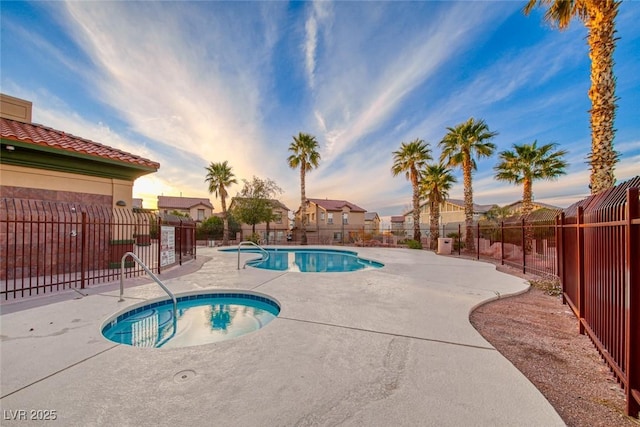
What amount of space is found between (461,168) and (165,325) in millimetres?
17117

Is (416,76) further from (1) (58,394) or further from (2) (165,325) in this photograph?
(1) (58,394)

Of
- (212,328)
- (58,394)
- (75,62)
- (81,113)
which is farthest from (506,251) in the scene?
(81,113)

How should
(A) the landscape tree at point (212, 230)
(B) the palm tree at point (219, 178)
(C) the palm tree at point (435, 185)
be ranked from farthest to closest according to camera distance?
(B) the palm tree at point (219, 178)
(A) the landscape tree at point (212, 230)
(C) the palm tree at point (435, 185)

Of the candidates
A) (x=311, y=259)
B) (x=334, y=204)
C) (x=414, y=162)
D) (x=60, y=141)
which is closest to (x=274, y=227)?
(x=334, y=204)

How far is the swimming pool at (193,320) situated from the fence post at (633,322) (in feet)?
14.8

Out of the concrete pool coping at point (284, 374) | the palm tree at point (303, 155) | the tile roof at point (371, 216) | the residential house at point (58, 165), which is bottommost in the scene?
the concrete pool coping at point (284, 374)

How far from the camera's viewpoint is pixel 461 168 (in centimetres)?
1562

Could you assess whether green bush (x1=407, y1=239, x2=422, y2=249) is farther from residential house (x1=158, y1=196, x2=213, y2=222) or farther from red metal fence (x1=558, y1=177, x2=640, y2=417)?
residential house (x1=158, y1=196, x2=213, y2=222)

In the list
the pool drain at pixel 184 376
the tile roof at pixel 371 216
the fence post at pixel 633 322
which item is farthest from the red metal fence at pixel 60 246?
the tile roof at pixel 371 216

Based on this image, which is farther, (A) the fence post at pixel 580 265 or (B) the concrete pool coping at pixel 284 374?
(A) the fence post at pixel 580 265

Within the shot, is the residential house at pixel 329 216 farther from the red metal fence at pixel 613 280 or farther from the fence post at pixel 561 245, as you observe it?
the red metal fence at pixel 613 280

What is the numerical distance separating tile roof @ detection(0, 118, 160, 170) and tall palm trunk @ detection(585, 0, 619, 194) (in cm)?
1386

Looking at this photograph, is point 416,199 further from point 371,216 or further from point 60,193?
point 371,216

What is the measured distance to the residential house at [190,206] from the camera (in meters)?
37.7
